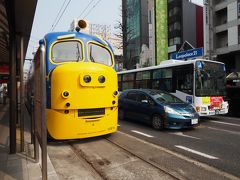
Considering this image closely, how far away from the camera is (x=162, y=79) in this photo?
11820 millimetres

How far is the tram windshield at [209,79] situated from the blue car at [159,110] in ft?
5.00

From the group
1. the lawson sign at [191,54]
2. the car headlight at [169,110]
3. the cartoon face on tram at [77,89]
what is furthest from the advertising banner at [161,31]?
the cartoon face on tram at [77,89]

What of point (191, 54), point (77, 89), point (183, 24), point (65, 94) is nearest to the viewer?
A: point (65, 94)

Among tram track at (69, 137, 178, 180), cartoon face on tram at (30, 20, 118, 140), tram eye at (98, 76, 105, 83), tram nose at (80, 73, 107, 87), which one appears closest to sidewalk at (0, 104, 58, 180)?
tram track at (69, 137, 178, 180)

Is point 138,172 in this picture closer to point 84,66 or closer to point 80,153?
point 80,153

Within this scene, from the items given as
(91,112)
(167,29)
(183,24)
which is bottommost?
(91,112)

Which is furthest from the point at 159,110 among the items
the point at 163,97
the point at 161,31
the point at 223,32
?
the point at 161,31

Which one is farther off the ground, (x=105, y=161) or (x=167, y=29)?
(x=167, y=29)

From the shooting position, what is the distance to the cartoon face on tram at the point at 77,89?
5660 mm

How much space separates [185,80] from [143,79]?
351 cm

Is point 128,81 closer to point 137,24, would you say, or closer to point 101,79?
point 101,79

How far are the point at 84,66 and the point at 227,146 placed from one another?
433 centimetres

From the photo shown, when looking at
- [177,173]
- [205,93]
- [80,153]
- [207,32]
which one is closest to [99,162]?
[80,153]

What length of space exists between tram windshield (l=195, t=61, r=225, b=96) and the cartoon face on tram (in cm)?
461
